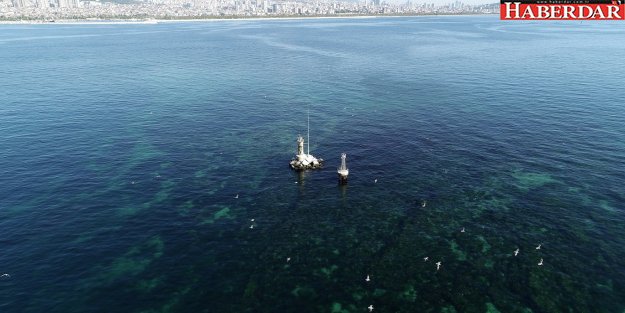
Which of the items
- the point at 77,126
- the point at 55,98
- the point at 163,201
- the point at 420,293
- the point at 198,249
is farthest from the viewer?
the point at 55,98

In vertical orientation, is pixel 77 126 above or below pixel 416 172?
above

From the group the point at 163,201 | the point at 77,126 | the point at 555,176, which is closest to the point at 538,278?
the point at 555,176

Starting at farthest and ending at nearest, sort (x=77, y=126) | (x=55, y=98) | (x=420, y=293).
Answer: (x=55, y=98) → (x=77, y=126) → (x=420, y=293)

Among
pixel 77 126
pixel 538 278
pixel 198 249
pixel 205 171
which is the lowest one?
pixel 538 278

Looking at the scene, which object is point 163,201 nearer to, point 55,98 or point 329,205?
point 329,205

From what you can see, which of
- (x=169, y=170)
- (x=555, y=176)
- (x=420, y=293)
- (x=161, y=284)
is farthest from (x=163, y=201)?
(x=555, y=176)

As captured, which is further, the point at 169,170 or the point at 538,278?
the point at 169,170
